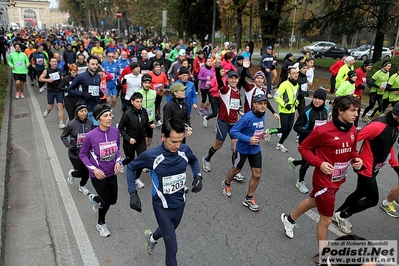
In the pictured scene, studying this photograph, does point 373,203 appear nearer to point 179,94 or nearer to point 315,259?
point 315,259

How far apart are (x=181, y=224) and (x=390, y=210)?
3.23 m

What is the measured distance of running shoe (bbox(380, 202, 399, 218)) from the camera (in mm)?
5203

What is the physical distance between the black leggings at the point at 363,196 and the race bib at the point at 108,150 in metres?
3.23

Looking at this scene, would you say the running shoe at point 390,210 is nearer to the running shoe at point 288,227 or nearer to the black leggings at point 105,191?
the running shoe at point 288,227

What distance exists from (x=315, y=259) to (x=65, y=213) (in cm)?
359

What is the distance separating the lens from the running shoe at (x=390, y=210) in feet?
17.1

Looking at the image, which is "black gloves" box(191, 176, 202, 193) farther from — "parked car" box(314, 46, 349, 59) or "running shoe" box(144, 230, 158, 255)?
"parked car" box(314, 46, 349, 59)

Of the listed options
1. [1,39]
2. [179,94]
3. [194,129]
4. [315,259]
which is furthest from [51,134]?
[1,39]

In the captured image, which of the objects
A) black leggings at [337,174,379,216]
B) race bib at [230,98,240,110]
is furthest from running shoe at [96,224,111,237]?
black leggings at [337,174,379,216]

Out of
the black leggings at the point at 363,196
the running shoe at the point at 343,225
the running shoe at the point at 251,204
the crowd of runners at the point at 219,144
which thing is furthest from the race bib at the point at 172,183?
the running shoe at the point at 343,225

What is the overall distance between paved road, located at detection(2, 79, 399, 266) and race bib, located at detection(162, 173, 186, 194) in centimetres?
106

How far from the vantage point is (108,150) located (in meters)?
4.49

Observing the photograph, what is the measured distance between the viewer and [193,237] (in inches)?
181

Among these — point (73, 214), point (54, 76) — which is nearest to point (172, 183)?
point (73, 214)
